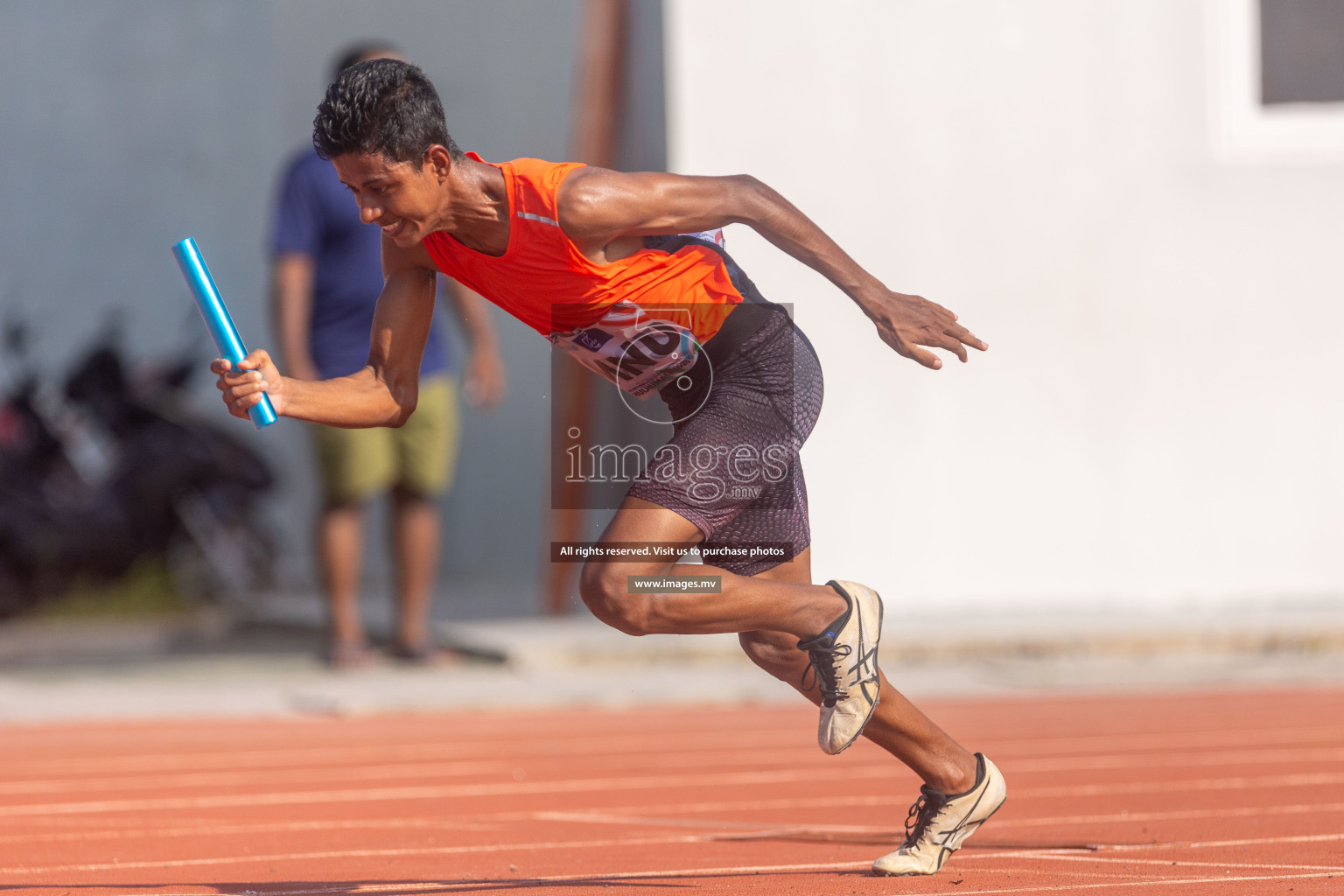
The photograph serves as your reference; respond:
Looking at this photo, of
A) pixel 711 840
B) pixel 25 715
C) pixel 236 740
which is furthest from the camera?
pixel 25 715

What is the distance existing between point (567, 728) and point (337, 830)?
1.88 meters

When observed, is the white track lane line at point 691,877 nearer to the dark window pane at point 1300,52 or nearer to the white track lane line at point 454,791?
the white track lane line at point 454,791

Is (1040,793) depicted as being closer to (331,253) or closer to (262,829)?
(262,829)

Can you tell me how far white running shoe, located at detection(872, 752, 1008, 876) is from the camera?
3.82 m

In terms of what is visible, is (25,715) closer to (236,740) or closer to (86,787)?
(236,740)

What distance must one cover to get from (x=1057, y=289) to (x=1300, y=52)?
164 centimetres

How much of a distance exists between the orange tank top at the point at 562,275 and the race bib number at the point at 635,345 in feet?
0.04

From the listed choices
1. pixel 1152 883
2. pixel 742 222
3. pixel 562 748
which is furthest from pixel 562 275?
pixel 562 748

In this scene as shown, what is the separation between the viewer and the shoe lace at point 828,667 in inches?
142

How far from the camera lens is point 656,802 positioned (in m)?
5.09

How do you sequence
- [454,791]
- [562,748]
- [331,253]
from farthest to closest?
[331,253]
[562,748]
[454,791]

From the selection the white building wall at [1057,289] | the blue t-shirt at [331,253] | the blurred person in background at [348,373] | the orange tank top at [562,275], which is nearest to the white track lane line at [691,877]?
the orange tank top at [562,275]

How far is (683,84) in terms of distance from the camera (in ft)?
26.1

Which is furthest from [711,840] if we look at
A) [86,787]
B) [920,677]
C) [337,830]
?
[920,677]
